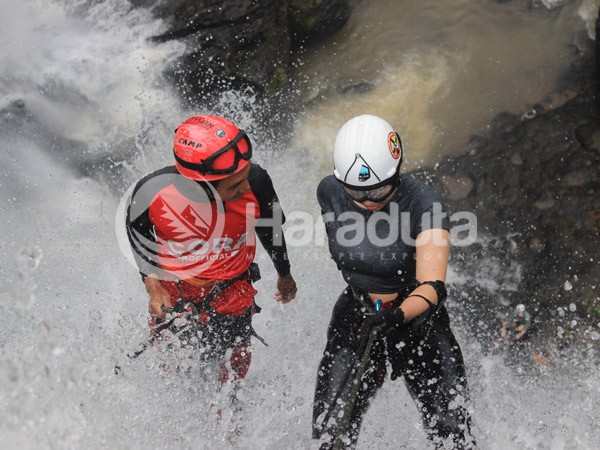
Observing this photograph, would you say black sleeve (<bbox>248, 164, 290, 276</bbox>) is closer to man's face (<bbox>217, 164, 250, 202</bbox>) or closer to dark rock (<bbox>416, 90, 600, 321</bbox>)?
man's face (<bbox>217, 164, 250, 202</bbox>)

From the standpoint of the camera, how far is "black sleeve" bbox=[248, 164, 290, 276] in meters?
3.96

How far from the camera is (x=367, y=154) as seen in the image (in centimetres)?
350

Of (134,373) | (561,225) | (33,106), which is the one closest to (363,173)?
(134,373)

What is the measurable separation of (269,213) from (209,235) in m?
0.41

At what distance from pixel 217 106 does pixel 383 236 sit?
3929mm

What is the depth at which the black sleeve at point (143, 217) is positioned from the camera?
3773mm

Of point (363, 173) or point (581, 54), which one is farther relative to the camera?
point (581, 54)

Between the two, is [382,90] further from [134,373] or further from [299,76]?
[134,373]

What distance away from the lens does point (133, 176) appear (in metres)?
6.85

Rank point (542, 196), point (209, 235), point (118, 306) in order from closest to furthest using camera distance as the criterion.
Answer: point (209, 235) → point (118, 306) → point (542, 196)

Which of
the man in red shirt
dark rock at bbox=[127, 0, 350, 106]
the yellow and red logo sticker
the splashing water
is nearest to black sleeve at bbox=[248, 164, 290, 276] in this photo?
Answer: the man in red shirt

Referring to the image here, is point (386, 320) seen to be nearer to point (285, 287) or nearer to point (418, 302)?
point (418, 302)

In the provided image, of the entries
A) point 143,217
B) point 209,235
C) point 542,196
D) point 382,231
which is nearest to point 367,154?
point 382,231

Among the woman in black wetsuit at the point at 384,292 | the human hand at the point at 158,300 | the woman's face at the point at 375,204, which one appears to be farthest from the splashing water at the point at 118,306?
the woman's face at the point at 375,204
